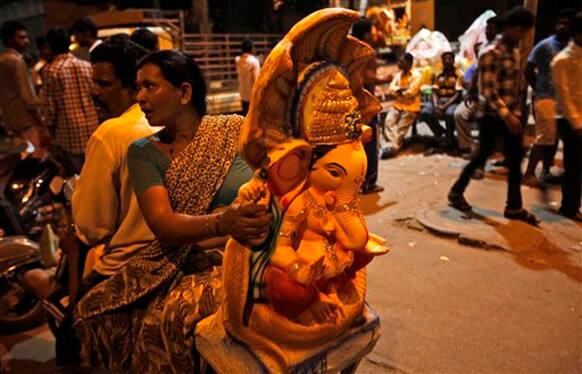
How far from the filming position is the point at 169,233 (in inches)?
63.5

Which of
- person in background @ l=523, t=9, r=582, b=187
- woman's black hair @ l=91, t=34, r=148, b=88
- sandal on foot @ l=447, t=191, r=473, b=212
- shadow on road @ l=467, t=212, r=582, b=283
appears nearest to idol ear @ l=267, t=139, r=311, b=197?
woman's black hair @ l=91, t=34, r=148, b=88

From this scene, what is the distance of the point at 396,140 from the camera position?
791cm

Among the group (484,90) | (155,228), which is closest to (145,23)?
(484,90)

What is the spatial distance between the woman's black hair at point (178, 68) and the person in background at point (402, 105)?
246 inches

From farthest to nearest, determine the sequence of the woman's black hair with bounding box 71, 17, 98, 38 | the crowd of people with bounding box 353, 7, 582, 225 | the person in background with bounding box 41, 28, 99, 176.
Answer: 1. the woman's black hair with bounding box 71, 17, 98, 38
2. the person in background with bounding box 41, 28, 99, 176
3. the crowd of people with bounding box 353, 7, 582, 225

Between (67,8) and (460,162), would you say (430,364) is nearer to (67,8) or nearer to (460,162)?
(460,162)

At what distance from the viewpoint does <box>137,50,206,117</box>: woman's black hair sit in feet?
5.67

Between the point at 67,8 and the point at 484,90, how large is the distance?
17.4 meters

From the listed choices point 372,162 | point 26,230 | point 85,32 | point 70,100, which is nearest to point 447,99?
point 372,162

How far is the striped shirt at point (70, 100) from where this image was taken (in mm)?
4461

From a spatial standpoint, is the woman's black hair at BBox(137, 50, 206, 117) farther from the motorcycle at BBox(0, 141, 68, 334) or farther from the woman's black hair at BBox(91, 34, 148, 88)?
the motorcycle at BBox(0, 141, 68, 334)

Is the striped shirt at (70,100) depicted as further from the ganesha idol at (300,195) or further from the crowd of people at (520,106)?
the ganesha idol at (300,195)

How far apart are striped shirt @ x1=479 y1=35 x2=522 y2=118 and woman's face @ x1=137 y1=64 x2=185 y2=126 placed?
3.49m

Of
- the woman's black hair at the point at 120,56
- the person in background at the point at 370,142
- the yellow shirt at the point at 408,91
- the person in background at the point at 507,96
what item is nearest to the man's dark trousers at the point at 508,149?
the person in background at the point at 507,96
